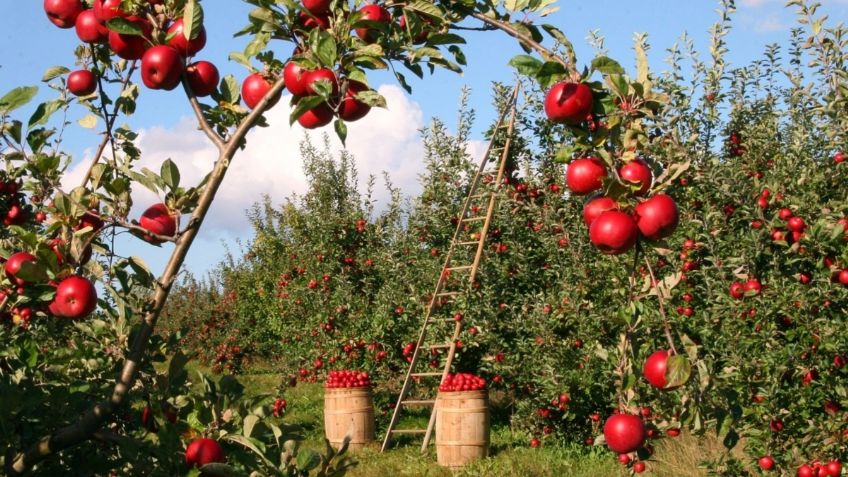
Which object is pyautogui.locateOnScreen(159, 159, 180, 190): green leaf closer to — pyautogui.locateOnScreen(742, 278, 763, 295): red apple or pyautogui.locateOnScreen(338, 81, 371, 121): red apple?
pyautogui.locateOnScreen(338, 81, 371, 121): red apple

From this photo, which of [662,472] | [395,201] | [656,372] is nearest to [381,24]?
[656,372]

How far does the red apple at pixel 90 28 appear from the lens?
1.56 metres

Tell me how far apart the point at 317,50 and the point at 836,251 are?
3483mm

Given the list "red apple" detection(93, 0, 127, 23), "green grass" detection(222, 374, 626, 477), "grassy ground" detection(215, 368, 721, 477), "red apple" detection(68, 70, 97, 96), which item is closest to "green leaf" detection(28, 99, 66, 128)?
"red apple" detection(68, 70, 97, 96)

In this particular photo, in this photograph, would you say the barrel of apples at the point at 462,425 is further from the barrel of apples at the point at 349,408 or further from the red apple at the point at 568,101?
the red apple at the point at 568,101

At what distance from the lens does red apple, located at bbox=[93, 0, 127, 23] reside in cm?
148

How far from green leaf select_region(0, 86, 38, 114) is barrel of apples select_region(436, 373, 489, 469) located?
5.45 m

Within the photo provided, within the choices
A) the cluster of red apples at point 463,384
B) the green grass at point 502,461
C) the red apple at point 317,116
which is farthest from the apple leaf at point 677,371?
the cluster of red apples at point 463,384

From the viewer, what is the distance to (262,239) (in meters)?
14.9

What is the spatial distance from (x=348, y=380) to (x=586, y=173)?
263 inches

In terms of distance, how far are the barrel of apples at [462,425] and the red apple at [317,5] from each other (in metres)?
5.65

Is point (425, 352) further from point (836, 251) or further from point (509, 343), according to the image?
point (836, 251)

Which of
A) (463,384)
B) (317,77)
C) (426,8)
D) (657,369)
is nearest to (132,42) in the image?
(317,77)

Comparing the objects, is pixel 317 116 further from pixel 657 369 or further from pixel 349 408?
pixel 349 408
